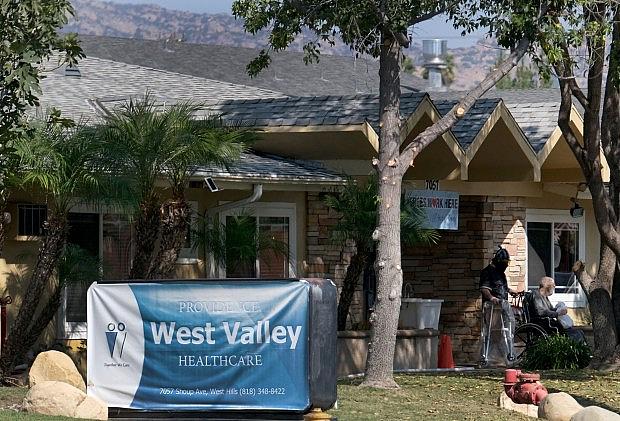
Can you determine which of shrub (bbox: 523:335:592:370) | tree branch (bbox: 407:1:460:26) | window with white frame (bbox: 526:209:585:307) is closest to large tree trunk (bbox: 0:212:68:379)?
tree branch (bbox: 407:1:460:26)

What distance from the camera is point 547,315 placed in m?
20.7

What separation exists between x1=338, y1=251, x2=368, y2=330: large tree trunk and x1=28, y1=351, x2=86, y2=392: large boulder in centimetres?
590

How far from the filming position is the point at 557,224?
25609 millimetres

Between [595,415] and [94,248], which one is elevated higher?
[94,248]

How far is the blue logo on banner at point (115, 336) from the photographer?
1352 cm

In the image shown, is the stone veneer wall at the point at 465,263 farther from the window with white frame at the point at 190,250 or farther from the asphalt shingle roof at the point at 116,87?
the window with white frame at the point at 190,250

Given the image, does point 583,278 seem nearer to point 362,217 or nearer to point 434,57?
point 362,217

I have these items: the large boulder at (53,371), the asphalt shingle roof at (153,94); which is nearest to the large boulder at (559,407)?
the large boulder at (53,371)

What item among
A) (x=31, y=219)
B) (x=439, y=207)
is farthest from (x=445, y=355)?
(x=31, y=219)

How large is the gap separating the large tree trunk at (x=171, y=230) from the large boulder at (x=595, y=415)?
19.0 ft

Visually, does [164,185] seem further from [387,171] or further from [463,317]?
[463,317]

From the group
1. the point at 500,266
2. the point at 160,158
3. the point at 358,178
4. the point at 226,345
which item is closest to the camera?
the point at 226,345

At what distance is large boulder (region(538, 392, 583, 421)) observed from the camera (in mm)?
13711

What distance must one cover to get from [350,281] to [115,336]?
21.5 feet
